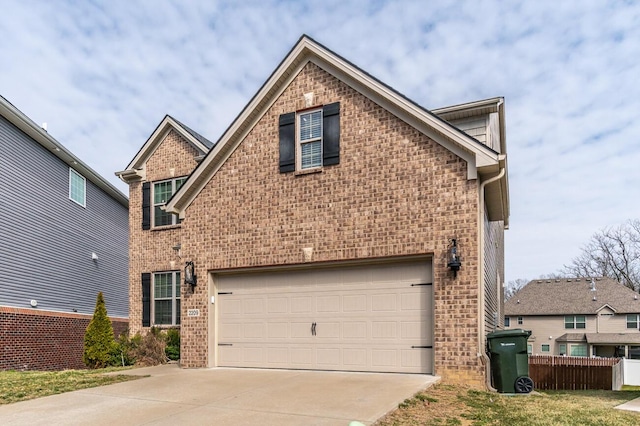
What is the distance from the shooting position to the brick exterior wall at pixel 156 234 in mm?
16344

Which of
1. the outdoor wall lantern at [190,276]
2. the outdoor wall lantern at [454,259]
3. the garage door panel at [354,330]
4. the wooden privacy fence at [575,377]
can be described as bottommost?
the wooden privacy fence at [575,377]

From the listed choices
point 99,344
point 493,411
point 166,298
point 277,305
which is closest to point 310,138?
point 277,305

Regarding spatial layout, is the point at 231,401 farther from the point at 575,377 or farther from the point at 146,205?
the point at 575,377

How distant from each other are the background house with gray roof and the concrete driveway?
1394 inches

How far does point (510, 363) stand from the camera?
9.48 metres

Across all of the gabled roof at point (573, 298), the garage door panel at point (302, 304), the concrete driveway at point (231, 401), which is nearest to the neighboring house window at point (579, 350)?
the gabled roof at point (573, 298)

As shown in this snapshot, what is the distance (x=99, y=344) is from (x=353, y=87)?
1088cm

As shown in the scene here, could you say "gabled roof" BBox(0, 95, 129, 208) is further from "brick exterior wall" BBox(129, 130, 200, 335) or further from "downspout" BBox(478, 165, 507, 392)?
"downspout" BBox(478, 165, 507, 392)

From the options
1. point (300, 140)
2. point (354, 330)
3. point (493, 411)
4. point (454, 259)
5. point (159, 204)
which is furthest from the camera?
point (159, 204)

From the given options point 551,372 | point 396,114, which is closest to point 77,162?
point 396,114

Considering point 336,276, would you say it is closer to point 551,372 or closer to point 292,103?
point 292,103

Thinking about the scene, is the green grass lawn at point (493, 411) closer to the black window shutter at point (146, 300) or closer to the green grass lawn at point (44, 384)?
the green grass lawn at point (44, 384)

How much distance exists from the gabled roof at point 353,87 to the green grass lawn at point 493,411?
400 centimetres

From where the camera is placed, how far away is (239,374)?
10164 millimetres
